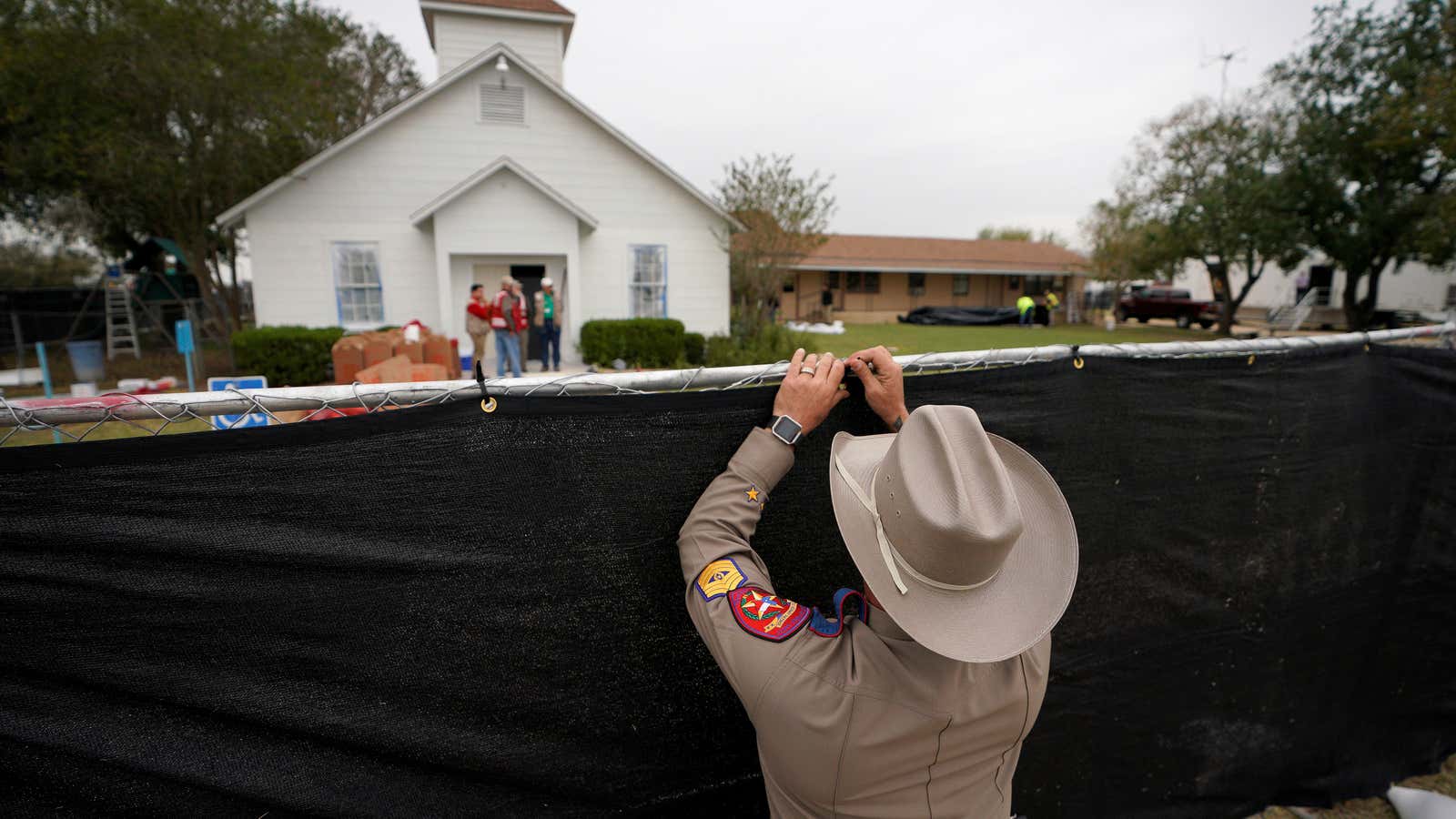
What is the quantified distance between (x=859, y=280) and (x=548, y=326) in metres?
27.1

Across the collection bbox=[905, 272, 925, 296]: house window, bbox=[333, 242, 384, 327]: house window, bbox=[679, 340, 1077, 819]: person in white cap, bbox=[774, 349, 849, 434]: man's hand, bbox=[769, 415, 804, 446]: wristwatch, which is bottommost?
bbox=[679, 340, 1077, 819]: person in white cap

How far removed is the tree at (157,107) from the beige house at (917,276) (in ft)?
80.2

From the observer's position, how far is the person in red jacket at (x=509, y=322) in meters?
12.5

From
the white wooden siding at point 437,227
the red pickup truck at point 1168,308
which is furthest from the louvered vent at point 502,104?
the red pickup truck at point 1168,308

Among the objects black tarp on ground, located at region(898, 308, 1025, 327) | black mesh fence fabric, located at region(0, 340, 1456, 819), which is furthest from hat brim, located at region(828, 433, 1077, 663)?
black tarp on ground, located at region(898, 308, 1025, 327)

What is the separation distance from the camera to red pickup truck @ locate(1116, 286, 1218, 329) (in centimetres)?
Result: 3322

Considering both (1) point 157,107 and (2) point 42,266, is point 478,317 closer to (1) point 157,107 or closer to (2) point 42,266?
(1) point 157,107

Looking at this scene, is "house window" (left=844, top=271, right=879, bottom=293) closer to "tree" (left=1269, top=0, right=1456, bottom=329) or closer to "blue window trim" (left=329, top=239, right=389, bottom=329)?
"tree" (left=1269, top=0, right=1456, bottom=329)

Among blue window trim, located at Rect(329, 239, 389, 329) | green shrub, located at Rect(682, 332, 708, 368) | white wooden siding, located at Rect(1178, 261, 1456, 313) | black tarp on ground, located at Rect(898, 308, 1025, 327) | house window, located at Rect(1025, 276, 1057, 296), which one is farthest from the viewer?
house window, located at Rect(1025, 276, 1057, 296)

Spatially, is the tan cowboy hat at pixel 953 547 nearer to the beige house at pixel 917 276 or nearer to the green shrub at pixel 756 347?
the green shrub at pixel 756 347

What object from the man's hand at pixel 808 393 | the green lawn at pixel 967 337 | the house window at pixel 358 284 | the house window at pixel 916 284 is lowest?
the green lawn at pixel 967 337

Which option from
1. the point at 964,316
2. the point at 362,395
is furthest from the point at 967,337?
the point at 362,395

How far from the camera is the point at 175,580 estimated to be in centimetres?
131

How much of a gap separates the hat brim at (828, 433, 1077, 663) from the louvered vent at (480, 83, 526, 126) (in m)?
16.1
